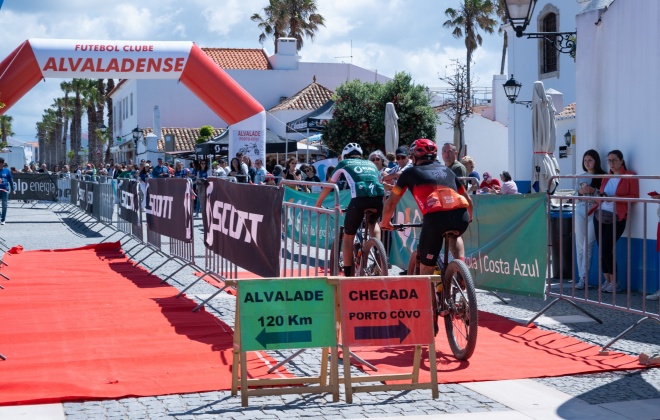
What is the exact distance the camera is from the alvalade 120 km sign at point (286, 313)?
19.8 ft

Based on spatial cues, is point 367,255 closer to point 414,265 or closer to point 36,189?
point 414,265

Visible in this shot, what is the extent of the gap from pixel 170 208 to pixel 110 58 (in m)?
9.93

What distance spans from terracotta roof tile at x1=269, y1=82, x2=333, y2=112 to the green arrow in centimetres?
5311

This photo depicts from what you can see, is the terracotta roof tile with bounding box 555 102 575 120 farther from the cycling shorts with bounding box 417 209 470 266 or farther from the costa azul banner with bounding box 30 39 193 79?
the cycling shorts with bounding box 417 209 470 266

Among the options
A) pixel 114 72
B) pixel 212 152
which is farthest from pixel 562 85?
pixel 114 72

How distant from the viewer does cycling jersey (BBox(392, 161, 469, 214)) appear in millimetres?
7832

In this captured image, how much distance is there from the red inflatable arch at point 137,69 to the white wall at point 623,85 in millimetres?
11110

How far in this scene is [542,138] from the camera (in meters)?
16.0

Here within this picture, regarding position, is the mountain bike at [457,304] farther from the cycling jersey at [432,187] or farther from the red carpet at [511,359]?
the cycling jersey at [432,187]

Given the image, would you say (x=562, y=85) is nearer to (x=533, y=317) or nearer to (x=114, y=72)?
(x=114, y=72)

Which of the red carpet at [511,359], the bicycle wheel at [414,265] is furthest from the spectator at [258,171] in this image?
the bicycle wheel at [414,265]

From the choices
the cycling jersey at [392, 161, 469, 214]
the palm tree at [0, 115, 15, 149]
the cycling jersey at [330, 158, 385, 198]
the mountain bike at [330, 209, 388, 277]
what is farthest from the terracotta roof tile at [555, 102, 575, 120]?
the palm tree at [0, 115, 15, 149]

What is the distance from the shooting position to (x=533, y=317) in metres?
9.51

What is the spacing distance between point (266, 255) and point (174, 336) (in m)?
1.10
